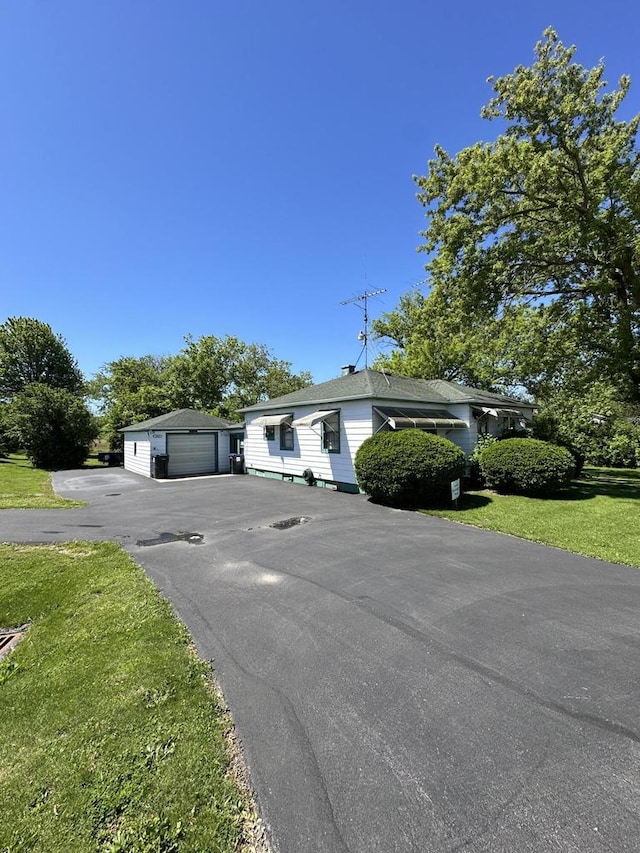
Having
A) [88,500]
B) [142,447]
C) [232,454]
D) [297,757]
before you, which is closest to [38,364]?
[142,447]

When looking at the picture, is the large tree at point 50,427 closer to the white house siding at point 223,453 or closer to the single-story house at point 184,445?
the single-story house at point 184,445

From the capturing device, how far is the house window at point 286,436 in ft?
55.2

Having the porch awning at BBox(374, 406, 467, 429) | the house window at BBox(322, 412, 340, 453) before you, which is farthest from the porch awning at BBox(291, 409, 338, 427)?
the porch awning at BBox(374, 406, 467, 429)

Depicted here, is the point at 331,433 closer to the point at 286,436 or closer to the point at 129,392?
the point at 286,436

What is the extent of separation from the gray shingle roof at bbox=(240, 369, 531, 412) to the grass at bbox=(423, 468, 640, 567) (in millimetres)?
4159

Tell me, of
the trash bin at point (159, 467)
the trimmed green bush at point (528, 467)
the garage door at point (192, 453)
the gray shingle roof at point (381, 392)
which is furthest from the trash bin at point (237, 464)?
the trimmed green bush at point (528, 467)

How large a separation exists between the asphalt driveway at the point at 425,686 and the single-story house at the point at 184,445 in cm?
1384

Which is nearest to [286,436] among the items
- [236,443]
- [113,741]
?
[236,443]

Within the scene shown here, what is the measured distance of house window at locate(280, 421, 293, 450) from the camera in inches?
662

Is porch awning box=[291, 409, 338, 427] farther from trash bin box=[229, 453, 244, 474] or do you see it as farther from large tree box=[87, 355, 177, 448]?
large tree box=[87, 355, 177, 448]

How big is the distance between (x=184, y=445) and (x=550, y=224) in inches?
764

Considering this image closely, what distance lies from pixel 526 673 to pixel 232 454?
19925 millimetres

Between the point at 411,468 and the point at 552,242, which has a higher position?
the point at 552,242

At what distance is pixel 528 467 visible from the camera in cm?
1151
